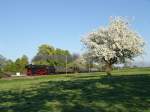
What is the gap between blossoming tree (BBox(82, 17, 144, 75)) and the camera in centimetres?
6688

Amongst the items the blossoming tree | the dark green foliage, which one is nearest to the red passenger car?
the dark green foliage

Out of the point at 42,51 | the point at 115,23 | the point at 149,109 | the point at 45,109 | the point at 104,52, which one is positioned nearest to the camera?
the point at 149,109

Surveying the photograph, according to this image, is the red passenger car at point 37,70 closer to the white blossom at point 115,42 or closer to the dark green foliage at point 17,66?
the dark green foliage at point 17,66

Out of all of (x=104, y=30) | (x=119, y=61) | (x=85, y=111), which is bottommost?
(x=85, y=111)

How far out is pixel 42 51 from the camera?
566ft

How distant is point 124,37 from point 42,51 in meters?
106

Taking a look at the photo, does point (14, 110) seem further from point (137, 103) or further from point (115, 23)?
point (115, 23)

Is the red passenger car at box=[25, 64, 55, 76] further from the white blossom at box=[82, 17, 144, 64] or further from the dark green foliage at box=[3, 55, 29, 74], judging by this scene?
the white blossom at box=[82, 17, 144, 64]

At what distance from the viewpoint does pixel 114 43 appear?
68.6 metres

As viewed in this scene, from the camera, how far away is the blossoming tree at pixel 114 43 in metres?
66.9

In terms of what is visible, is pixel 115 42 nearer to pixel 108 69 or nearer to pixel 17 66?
pixel 108 69

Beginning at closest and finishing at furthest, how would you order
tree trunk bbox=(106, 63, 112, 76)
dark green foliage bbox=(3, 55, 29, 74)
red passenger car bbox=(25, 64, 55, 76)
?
1. tree trunk bbox=(106, 63, 112, 76)
2. red passenger car bbox=(25, 64, 55, 76)
3. dark green foliage bbox=(3, 55, 29, 74)

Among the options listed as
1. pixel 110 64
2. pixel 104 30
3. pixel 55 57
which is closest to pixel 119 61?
pixel 110 64

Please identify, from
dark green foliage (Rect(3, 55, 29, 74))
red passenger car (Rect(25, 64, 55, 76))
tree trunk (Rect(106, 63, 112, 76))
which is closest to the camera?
tree trunk (Rect(106, 63, 112, 76))
